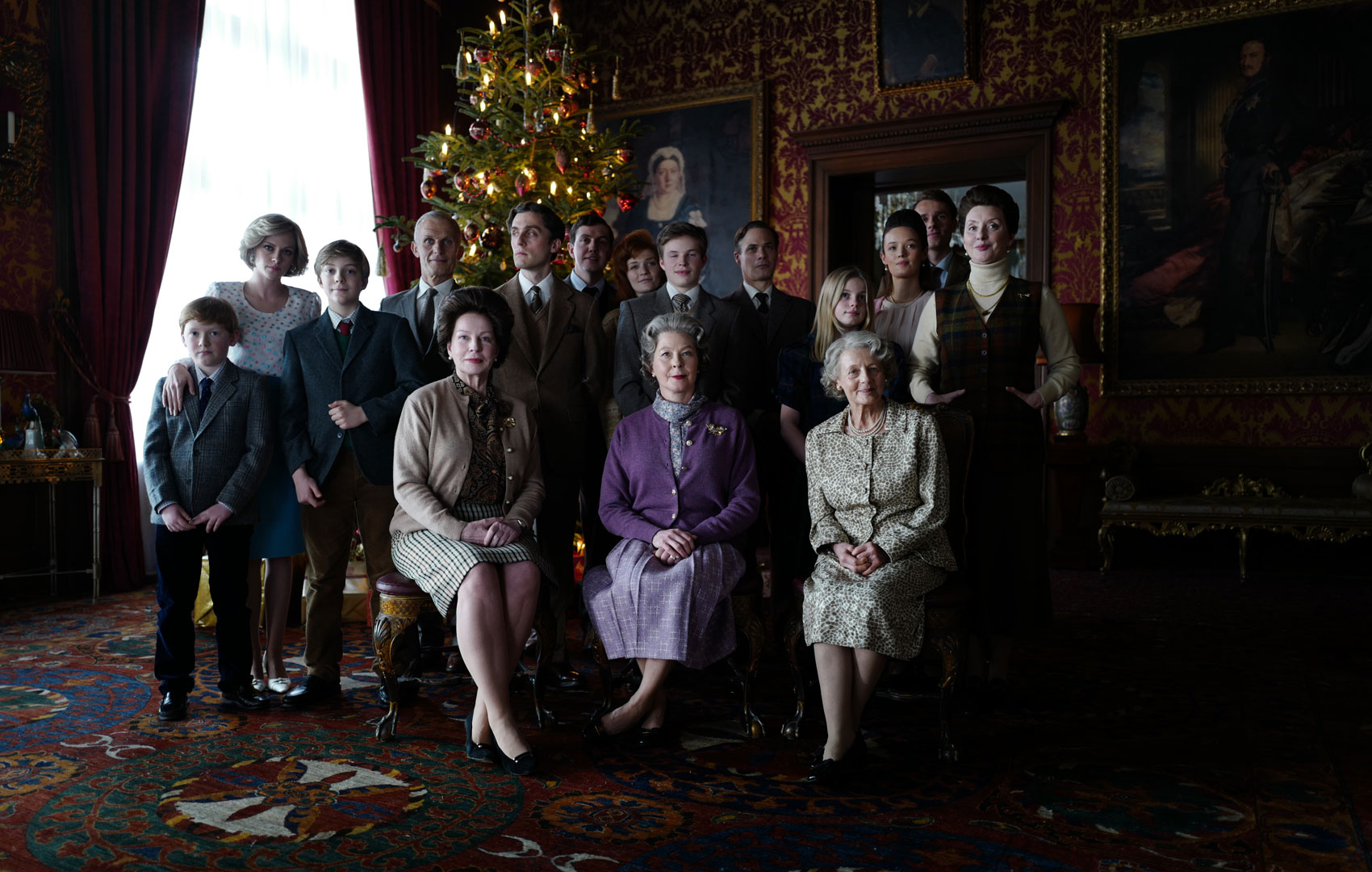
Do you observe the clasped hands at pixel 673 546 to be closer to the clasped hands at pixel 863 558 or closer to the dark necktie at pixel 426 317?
the clasped hands at pixel 863 558

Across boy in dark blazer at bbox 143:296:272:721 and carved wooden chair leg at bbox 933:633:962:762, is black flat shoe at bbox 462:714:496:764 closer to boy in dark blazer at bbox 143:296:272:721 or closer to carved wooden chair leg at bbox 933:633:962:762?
boy in dark blazer at bbox 143:296:272:721

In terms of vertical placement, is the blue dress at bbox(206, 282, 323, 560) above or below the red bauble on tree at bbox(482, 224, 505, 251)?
below

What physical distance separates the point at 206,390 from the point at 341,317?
0.50 metres

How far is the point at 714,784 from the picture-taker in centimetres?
278

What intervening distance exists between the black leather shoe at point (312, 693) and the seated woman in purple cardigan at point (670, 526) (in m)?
1.05

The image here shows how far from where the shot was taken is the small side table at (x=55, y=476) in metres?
5.22

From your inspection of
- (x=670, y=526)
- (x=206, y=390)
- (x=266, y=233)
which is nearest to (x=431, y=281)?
(x=266, y=233)

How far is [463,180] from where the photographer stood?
5.58 metres

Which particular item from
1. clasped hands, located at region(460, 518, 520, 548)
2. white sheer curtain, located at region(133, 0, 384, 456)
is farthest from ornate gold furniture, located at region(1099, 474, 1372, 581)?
white sheer curtain, located at region(133, 0, 384, 456)

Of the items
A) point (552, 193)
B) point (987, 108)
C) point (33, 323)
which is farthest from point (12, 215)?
point (987, 108)

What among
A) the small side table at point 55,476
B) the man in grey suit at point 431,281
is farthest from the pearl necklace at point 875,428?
the small side table at point 55,476

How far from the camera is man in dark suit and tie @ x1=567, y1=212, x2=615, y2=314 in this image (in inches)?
172

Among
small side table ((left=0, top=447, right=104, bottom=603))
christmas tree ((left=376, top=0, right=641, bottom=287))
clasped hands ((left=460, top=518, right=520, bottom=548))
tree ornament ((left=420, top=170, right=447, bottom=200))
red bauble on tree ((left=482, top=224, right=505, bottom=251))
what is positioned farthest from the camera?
tree ornament ((left=420, top=170, right=447, bottom=200))

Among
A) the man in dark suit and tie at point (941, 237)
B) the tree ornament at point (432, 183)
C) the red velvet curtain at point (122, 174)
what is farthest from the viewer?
the red velvet curtain at point (122, 174)
